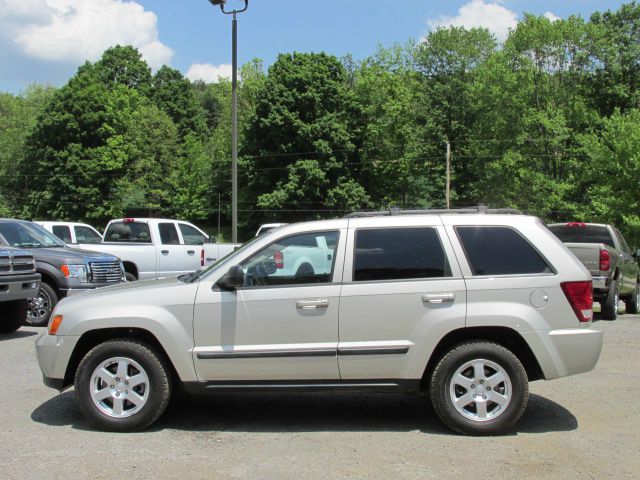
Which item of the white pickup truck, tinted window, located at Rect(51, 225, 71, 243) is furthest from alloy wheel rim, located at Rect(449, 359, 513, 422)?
tinted window, located at Rect(51, 225, 71, 243)

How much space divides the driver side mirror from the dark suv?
701 cm

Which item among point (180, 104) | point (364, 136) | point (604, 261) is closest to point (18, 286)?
point (604, 261)

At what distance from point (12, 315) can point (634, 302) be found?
43.9 feet

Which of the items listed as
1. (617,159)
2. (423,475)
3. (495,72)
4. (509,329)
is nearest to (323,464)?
(423,475)

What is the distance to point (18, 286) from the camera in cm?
1003

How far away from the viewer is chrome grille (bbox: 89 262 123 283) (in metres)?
11.9

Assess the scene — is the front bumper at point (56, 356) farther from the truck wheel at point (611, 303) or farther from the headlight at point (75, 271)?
the truck wheel at point (611, 303)

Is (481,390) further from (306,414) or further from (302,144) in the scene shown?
(302,144)

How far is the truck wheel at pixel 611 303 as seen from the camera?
12508 millimetres

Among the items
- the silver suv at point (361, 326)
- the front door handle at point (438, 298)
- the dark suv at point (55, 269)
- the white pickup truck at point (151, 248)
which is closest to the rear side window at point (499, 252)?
the silver suv at point (361, 326)

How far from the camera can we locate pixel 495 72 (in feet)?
156

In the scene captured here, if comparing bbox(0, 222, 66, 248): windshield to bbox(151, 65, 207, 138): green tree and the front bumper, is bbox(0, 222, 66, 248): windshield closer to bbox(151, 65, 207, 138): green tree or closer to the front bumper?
the front bumper

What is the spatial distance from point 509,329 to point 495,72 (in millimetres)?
45914

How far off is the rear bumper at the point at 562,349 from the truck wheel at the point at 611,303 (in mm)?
7878
